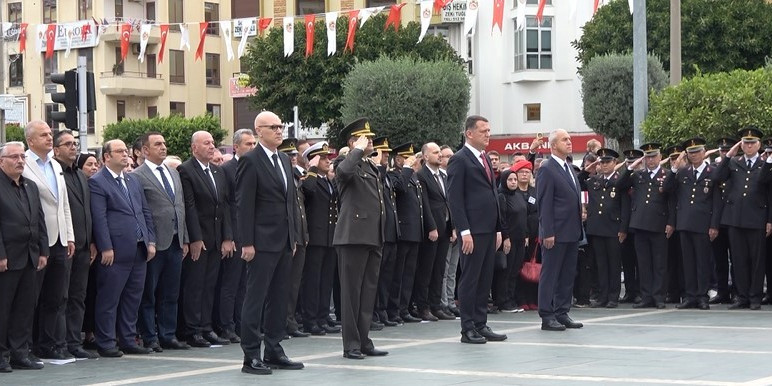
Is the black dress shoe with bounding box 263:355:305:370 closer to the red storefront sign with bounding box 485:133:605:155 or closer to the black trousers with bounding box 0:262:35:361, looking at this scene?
the black trousers with bounding box 0:262:35:361

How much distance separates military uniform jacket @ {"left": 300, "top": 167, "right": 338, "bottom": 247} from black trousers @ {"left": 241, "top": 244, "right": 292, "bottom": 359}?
3656 mm

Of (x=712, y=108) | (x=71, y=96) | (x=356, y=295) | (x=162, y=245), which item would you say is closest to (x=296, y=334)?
(x=162, y=245)

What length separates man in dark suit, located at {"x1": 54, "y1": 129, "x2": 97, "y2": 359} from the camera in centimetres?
1291

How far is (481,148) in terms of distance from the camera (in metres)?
13.8

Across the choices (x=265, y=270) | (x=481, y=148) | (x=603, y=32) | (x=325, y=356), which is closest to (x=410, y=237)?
(x=481, y=148)

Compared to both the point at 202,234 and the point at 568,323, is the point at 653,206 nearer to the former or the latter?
the point at 568,323

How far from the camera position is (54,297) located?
12641 mm

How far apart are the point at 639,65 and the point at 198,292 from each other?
11384 mm

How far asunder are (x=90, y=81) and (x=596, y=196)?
7.03m

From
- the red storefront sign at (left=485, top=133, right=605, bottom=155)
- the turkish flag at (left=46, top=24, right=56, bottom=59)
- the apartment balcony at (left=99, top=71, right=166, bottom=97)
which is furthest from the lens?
the apartment balcony at (left=99, top=71, right=166, bottom=97)

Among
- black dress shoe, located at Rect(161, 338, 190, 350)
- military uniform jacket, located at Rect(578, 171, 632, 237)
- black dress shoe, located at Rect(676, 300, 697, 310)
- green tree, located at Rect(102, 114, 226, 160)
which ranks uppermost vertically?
green tree, located at Rect(102, 114, 226, 160)

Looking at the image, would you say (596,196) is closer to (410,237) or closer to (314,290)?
(410,237)

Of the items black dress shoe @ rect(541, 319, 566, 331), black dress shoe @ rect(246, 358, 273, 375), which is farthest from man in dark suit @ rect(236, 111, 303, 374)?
black dress shoe @ rect(541, 319, 566, 331)

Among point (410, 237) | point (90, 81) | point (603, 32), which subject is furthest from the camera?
point (603, 32)
